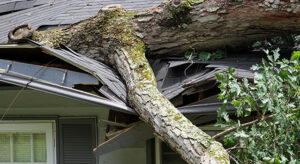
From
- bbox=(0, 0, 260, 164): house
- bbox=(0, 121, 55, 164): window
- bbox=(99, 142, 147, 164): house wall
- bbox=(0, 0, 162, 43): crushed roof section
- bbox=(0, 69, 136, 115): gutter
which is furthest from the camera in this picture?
bbox=(0, 0, 162, 43): crushed roof section

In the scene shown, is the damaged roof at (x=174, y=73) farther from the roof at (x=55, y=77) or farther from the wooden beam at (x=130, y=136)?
the wooden beam at (x=130, y=136)

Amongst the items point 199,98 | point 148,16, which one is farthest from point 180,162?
point 148,16

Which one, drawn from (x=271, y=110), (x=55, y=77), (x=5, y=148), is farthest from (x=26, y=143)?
(x=271, y=110)

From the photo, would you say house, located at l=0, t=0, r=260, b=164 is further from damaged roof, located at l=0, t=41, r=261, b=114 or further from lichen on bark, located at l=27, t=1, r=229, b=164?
lichen on bark, located at l=27, t=1, r=229, b=164

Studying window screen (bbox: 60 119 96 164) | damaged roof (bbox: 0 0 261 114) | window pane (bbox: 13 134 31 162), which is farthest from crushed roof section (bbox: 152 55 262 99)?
window pane (bbox: 13 134 31 162)

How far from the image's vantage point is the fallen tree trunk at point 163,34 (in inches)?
150

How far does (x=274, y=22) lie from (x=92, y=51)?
6.35 ft

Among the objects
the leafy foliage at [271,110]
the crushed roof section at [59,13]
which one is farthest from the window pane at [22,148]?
the leafy foliage at [271,110]

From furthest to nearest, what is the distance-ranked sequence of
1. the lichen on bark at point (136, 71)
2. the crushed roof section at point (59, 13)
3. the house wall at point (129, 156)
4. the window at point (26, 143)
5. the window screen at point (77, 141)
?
the crushed roof section at point (59, 13), the window at point (26, 143), the window screen at point (77, 141), the house wall at point (129, 156), the lichen on bark at point (136, 71)

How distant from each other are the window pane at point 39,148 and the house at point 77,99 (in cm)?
1

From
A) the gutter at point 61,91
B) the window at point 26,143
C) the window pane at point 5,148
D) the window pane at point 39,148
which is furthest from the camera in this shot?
the window pane at point 5,148

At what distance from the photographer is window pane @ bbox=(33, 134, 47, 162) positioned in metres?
5.70

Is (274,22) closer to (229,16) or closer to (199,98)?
(229,16)

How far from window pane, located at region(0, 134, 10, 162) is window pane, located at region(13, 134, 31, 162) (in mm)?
107
